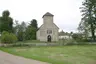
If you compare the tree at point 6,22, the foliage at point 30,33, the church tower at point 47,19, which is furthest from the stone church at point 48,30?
the tree at point 6,22

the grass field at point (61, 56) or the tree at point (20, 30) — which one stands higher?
the tree at point (20, 30)

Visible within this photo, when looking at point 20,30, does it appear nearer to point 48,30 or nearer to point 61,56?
point 48,30

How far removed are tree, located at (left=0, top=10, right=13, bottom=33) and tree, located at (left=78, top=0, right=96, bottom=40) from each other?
2872 cm

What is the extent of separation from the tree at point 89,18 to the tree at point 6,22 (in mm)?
28720

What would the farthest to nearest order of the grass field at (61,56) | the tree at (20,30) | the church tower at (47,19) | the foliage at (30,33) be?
the foliage at (30,33) < the tree at (20,30) < the church tower at (47,19) < the grass field at (61,56)

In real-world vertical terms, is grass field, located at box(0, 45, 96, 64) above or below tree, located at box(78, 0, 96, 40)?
below

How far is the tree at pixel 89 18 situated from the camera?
48.8 metres

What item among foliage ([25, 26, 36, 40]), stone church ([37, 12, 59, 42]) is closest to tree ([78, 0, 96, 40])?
stone church ([37, 12, 59, 42])

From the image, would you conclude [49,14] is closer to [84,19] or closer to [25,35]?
[25,35]

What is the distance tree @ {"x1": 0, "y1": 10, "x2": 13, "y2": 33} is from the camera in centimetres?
6488

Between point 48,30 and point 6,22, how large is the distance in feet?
54.1

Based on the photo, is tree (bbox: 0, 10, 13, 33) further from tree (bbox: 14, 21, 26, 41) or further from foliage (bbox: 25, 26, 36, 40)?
foliage (bbox: 25, 26, 36, 40)

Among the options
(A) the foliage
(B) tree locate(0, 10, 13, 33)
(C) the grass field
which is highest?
(B) tree locate(0, 10, 13, 33)

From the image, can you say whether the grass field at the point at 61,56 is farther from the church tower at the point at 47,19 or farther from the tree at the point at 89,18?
the church tower at the point at 47,19
